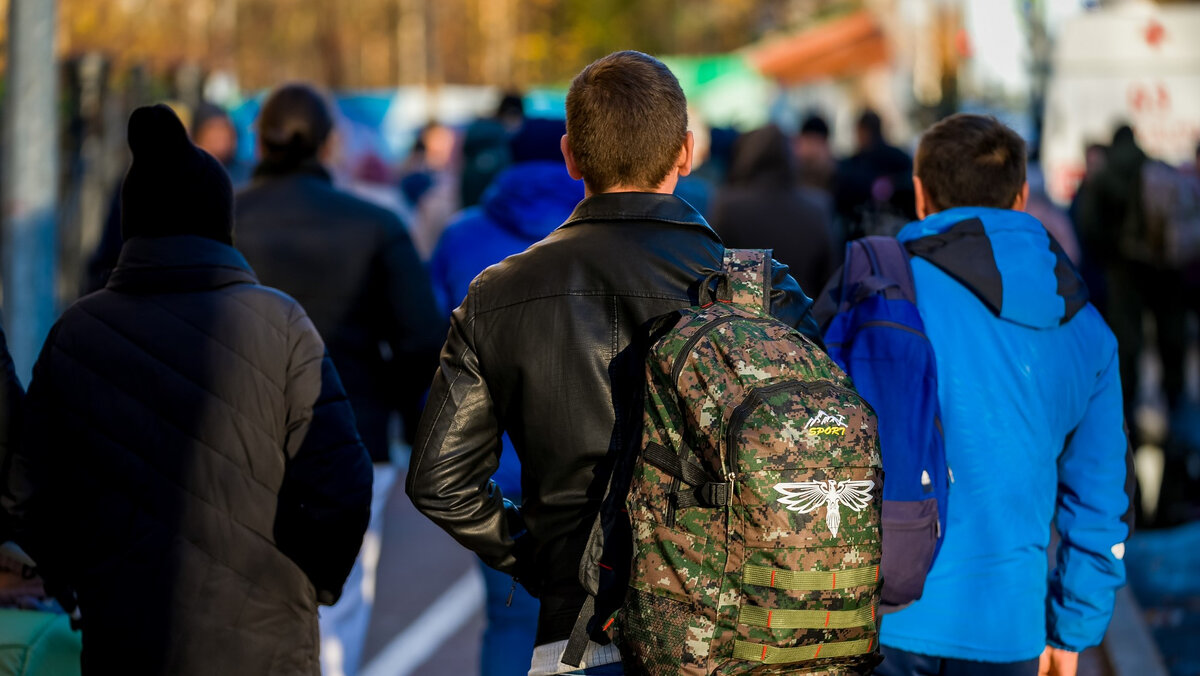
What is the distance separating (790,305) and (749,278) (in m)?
0.16

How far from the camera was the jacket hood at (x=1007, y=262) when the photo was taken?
12.0 feet

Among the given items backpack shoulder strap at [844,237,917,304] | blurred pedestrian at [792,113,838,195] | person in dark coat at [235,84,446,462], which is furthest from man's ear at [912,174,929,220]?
blurred pedestrian at [792,113,838,195]

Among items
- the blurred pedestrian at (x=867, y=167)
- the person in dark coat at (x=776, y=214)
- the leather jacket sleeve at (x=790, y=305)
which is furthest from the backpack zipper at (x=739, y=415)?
the blurred pedestrian at (x=867, y=167)

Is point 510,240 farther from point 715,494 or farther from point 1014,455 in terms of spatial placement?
point 715,494

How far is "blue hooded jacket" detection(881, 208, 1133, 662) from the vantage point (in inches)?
142

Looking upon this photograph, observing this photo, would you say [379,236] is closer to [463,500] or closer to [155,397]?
[155,397]

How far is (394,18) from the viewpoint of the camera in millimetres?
71875

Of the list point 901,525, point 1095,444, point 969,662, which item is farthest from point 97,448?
point 1095,444

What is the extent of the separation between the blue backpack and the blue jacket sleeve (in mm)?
357

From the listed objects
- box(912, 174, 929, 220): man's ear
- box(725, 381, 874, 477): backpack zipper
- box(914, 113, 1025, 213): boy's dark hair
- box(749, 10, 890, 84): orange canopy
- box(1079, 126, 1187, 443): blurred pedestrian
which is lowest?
box(1079, 126, 1187, 443): blurred pedestrian

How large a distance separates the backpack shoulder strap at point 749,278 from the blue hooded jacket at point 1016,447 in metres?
0.94

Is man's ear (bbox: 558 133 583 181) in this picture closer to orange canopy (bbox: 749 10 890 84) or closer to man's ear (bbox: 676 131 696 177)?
man's ear (bbox: 676 131 696 177)

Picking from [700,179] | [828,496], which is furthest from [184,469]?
[700,179]

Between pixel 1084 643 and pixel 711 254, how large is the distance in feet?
4.81
